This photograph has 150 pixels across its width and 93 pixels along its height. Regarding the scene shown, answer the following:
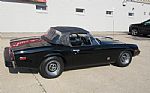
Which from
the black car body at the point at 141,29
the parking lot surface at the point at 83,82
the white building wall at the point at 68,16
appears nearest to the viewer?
the parking lot surface at the point at 83,82

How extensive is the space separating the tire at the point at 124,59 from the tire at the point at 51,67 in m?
2.22

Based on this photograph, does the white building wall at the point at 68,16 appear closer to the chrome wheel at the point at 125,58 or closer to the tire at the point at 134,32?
the tire at the point at 134,32

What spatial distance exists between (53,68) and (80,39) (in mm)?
1251

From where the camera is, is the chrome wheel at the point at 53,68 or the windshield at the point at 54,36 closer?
the chrome wheel at the point at 53,68

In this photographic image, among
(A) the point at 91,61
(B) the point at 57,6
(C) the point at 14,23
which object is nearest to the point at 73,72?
(A) the point at 91,61

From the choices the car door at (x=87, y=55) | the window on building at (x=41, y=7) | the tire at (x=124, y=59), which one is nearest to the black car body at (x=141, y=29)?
the window on building at (x=41, y=7)

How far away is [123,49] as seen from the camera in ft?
21.0

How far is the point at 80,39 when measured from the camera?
225 inches

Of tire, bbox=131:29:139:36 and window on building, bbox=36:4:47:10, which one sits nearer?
window on building, bbox=36:4:47:10

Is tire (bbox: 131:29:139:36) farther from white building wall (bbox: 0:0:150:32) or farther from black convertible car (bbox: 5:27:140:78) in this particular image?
black convertible car (bbox: 5:27:140:78)

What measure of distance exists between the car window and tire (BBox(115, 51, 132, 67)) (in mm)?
1401

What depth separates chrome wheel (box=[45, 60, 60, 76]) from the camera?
5.10 metres

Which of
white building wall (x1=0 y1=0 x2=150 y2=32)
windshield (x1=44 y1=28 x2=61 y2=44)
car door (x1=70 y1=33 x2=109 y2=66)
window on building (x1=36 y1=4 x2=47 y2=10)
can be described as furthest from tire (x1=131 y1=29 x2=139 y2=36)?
windshield (x1=44 y1=28 x2=61 y2=44)

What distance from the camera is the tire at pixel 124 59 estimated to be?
6.44 m
